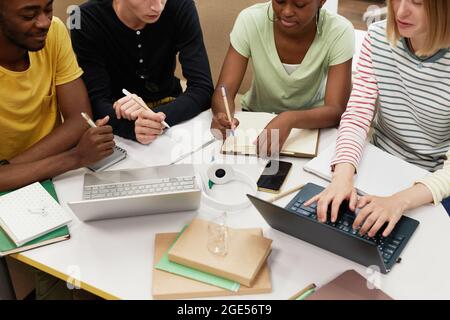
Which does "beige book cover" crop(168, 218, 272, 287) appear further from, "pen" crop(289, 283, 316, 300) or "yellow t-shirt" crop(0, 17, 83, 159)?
"yellow t-shirt" crop(0, 17, 83, 159)

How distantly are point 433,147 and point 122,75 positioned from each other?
111 centimetres

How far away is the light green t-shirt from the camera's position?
1554 mm

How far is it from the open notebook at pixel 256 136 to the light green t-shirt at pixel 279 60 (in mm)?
254

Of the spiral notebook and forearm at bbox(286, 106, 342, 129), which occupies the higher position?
forearm at bbox(286, 106, 342, 129)

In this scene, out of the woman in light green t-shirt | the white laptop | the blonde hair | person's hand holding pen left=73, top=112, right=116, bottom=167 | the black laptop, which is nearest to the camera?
the black laptop

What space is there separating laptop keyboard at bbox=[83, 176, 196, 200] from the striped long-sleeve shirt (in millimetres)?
415

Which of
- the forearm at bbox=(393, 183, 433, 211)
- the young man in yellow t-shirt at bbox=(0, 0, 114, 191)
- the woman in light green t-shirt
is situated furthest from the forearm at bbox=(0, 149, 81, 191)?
the forearm at bbox=(393, 183, 433, 211)

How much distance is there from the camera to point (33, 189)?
3.81ft

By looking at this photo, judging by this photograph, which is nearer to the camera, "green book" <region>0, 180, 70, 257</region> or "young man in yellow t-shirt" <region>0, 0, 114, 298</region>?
"green book" <region>0, 180, 70, 257</region>

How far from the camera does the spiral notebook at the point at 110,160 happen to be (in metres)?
1.28

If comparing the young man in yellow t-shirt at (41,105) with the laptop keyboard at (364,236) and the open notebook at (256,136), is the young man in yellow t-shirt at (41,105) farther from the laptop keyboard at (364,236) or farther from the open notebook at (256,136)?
the laptop keyboard at (364,236)

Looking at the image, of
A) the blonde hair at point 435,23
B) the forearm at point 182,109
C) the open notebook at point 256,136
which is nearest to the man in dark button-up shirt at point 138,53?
the forearm at point 182,109

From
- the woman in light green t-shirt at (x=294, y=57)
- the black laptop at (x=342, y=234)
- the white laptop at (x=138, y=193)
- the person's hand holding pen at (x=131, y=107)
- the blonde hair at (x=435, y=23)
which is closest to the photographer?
the black laptop at (x=342, y=234)

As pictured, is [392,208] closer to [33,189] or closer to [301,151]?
[301,151]
